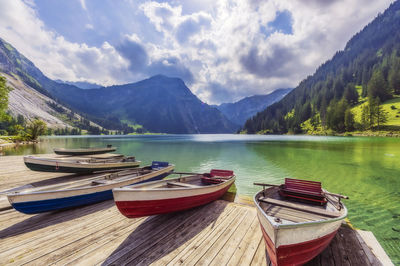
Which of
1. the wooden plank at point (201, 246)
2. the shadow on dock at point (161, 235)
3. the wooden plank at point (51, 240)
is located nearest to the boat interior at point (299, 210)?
the wooden plank at point (201, 246)

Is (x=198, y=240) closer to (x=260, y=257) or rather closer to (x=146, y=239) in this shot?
(x=146, y=239)

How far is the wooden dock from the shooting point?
4.94 m

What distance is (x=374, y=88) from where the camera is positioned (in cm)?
10931

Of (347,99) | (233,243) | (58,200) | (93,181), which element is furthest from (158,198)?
(347,99)

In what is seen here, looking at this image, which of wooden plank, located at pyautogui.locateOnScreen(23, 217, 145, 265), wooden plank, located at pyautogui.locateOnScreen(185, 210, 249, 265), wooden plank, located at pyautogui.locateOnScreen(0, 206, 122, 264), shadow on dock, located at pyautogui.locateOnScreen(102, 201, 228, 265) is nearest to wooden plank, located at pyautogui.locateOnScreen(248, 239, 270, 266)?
wooden plank, located at pyautogui.locateOnScreen(185, 210, 249, 265)

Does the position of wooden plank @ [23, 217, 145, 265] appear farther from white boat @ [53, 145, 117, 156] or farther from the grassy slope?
the grassy slope

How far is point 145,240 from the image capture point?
583cm

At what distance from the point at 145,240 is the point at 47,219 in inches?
202

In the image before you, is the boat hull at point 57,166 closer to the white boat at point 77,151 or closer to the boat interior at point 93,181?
the boat interior at point 93,181

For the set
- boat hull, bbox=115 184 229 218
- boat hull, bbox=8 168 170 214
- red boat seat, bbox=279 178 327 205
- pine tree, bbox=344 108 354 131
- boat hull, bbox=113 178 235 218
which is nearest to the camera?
boat hull, bbox=113 178 235 218

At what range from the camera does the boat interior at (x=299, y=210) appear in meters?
5.83

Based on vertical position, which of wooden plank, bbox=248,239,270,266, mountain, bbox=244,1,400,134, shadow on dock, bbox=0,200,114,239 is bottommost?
wooden plank, bbox=248,239,270,266

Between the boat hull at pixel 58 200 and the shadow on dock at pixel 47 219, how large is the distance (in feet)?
1.08

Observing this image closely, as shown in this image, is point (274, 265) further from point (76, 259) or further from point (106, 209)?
point (106, 209)
